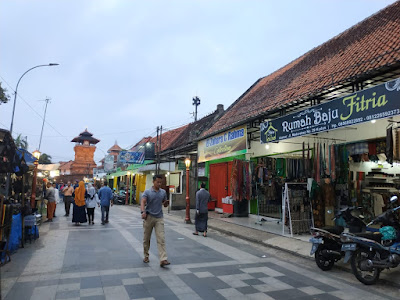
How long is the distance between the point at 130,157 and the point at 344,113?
70.2ft

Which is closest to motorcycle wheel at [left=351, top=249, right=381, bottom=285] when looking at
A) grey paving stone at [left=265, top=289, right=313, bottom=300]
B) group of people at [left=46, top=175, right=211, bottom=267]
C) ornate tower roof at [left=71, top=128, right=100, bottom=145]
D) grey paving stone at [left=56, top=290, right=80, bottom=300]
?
grey paving stone at [left=265, top=289, right=313, bottom=300]

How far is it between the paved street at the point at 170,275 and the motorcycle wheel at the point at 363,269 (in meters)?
0.12

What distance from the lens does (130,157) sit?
26.2 m

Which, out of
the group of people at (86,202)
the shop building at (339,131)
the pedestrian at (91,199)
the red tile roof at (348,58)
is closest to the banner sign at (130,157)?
the group of people at (86,202)

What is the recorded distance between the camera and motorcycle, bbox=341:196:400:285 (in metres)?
4.95

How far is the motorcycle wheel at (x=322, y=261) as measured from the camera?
19.6 ft

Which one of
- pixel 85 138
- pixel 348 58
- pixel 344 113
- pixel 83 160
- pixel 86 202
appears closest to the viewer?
pixel 344 113

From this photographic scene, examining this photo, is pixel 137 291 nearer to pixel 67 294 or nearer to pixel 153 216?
pixel 67 294

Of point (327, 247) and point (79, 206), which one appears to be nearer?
point (327, 247)

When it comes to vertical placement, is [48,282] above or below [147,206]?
below

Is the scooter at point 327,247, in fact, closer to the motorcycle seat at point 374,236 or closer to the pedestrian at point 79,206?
the motorcycle seat at point 374,236

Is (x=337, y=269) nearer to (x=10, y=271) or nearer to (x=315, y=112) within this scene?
(x=315, y=112)

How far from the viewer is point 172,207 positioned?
18.9m

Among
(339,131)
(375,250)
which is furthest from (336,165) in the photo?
(375,250)
